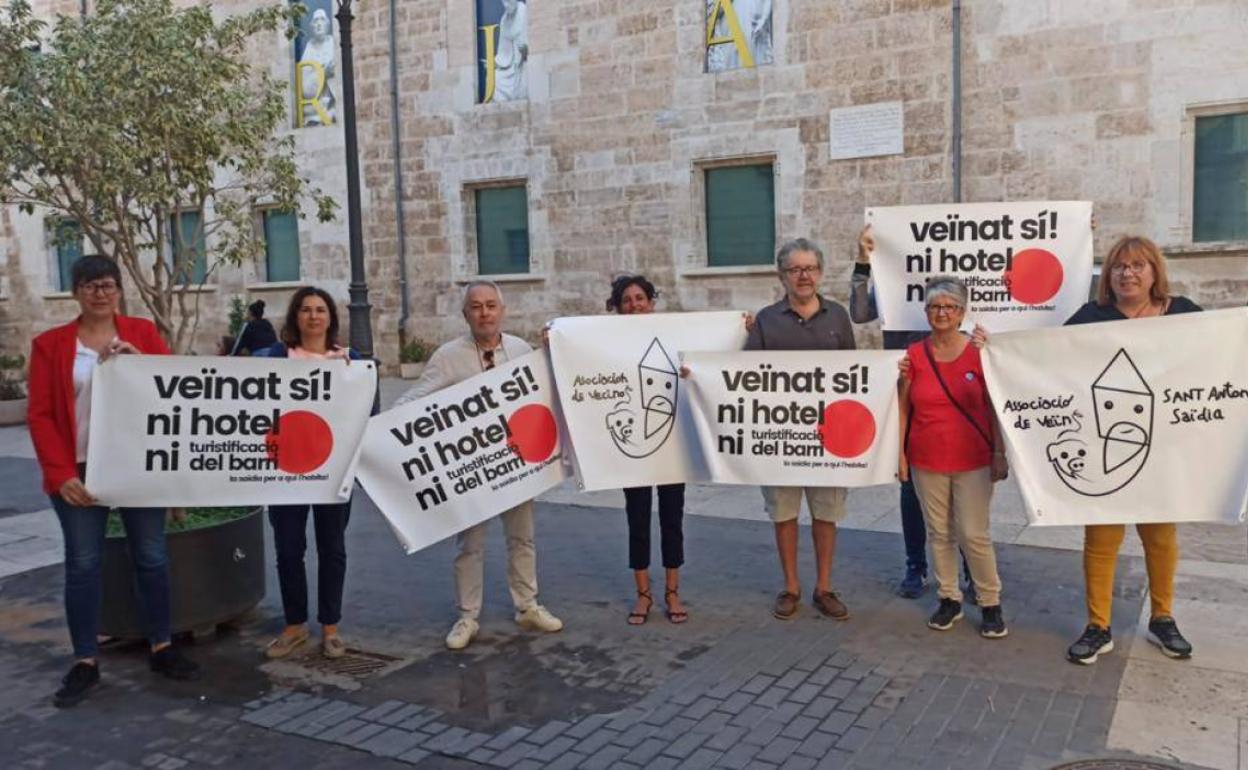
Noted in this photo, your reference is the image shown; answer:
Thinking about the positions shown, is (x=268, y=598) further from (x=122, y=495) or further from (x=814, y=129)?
(x=814, y=129)

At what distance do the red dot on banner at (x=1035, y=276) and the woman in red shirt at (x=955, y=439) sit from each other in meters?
0.70

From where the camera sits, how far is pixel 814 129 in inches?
576

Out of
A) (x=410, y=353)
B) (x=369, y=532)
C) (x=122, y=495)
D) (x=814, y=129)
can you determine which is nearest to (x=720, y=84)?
(x=814, y=129)

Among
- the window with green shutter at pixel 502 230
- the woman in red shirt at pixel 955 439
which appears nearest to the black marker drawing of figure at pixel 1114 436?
the woman in red shirt at pixel 955 439

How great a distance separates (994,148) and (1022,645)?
9.90 m

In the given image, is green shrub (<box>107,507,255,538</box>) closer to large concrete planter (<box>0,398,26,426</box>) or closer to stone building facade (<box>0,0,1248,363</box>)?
stone building facade (<box>0,0,1248,363</box>)

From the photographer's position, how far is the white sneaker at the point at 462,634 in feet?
17.4

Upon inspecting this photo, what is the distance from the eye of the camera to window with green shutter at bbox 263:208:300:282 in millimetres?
19547

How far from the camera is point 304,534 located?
5.23 m

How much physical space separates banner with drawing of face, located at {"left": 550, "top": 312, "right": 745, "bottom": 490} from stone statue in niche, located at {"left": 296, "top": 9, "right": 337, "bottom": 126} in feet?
48.2

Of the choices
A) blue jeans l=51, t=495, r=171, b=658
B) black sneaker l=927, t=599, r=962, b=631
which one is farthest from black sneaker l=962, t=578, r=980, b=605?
blue jeans l=51, t=495, r=171, b=658

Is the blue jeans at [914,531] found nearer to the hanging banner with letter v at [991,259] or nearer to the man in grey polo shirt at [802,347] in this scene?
the man in grey polo shirt at [802,347]

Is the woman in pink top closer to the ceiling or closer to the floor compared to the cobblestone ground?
closer to the ceiling

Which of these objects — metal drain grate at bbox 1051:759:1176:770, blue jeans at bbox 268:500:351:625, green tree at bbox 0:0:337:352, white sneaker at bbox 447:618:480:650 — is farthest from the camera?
green tree at bbox 0:0:337:352
